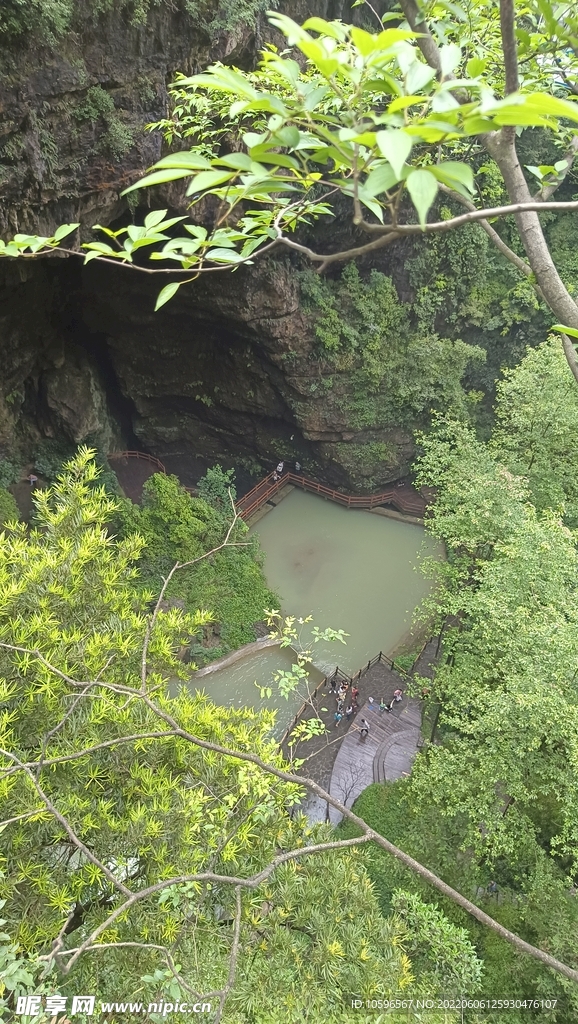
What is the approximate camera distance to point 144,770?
308 centimetres

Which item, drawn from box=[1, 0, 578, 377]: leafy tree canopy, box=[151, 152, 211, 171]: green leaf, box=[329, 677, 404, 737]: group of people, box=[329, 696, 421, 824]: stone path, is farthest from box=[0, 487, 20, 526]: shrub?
box=[151, 152, 211, 171]: green leaf

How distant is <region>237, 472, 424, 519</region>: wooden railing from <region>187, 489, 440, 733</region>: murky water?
205 mm

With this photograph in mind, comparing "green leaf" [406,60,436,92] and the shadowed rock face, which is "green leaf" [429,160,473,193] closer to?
"green leaf" [406,60,436,92]

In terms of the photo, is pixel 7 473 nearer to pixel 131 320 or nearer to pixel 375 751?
pixel 131 320

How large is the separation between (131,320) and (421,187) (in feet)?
37.2

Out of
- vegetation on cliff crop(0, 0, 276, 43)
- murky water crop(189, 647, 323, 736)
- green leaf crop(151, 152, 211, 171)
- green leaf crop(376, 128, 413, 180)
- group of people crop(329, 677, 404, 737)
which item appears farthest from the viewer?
murky water crop(189, 647, 323, 736)

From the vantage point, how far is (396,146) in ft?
2.38

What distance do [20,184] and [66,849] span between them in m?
5.82

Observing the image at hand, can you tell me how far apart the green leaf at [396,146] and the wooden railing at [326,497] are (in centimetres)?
1183

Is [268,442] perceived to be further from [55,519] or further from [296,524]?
[55,519]

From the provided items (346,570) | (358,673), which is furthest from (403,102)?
(346,570)

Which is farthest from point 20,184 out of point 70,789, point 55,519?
point 70,789

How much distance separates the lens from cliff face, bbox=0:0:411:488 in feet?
17.9

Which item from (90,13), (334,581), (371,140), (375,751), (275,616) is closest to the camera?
(371,140)
